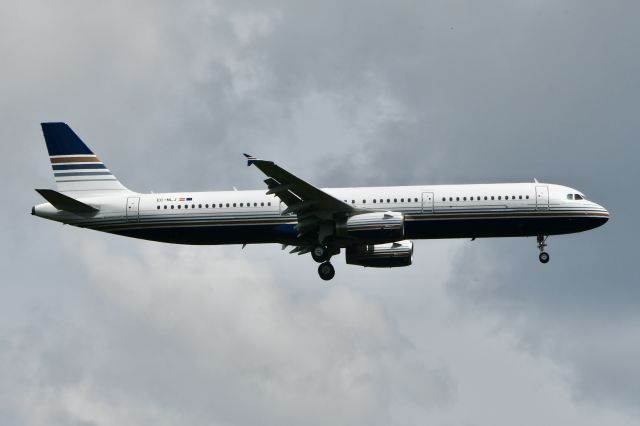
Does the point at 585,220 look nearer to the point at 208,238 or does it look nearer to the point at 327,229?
the point at 327,229

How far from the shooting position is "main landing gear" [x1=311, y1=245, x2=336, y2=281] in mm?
68031

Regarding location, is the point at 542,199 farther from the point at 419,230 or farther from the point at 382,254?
the point at 382,254

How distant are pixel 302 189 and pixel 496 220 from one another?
10.5m

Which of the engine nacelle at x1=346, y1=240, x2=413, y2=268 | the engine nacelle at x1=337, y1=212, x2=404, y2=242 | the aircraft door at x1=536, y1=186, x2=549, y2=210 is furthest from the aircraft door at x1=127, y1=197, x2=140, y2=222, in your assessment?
the aircraft door at x1=536, y1=186, x2=549, y2=210

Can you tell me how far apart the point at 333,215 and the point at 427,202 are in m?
5.08

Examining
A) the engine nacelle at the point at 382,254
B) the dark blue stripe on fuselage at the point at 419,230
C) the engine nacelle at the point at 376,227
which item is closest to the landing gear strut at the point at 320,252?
the dark blue stripe on fuselage at the point at 419,230

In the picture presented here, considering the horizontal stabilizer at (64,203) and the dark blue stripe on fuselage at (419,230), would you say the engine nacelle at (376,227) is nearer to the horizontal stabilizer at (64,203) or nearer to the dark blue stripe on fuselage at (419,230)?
the dark blue stripe on fuselage at (419,230)

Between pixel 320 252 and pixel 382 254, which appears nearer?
Answer: pixel 320 252

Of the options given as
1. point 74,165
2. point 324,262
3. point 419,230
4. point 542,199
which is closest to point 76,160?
point 74,165

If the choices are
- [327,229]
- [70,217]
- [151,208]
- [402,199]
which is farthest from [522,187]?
[70,217]

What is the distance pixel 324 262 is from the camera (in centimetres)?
6862

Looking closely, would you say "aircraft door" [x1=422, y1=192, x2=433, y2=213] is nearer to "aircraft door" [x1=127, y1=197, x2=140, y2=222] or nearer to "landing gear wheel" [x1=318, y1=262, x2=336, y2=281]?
"landing gear wheel" [x1=318, y1=262, x2=336, y2=281]

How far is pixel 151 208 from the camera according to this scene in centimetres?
6894

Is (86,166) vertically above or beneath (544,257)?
above
